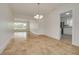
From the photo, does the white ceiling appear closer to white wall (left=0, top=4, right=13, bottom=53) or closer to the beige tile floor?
white wall (left=0, top=4, right=13, bottom=53)

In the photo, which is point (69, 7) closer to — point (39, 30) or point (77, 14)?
point (77, 14)

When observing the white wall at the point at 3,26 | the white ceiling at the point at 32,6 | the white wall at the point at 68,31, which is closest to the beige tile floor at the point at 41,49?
the white wall at the point at 3,26

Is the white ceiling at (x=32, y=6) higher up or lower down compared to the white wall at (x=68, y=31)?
higher up

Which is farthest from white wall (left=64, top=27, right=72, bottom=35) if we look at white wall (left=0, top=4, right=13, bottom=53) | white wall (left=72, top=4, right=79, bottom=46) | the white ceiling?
white wall (left=0, top=4, right=13, bottom=53)

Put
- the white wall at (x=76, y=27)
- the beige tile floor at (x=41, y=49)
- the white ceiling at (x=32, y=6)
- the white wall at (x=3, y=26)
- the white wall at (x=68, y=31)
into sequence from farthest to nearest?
the white wall at (x=68, y=31) → the white ceiling at (x=32, y=6) → the white wall at (x=76, y=27) → the white wall at (x=3, y=26) → the beige tile floor at (x=41, y=49)

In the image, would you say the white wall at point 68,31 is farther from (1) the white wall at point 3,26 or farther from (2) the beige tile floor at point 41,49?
(1) the white wall at point 3,26

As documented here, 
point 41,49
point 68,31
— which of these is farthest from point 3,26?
point 68,31

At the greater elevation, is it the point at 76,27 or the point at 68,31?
the point at 76,27

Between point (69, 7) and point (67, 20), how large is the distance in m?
6.00

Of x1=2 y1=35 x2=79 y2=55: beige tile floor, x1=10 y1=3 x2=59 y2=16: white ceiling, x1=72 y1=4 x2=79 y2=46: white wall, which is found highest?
x1=10 y1=3 x2=59 y2=16: white ceiling

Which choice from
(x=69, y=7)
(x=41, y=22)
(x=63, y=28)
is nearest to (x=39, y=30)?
(x=41, y=22)

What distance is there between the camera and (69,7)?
15.9 feet

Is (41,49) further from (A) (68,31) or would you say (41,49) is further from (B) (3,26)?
(A) (68,31)

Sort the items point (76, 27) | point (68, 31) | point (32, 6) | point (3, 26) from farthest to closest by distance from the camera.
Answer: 1. point (68, 31)
2. point (32, 6)
3. point (76, 27)
4. point (3, 26)
